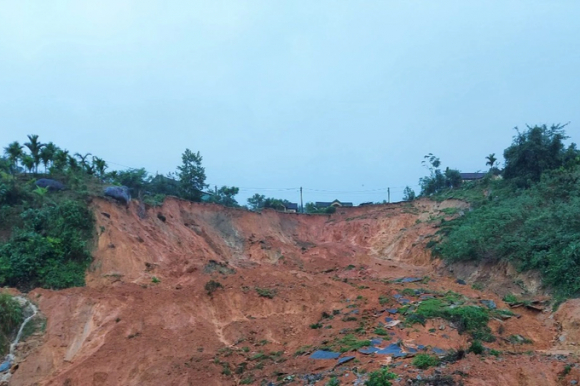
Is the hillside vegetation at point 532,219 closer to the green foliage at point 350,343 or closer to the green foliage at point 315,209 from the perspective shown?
the green foliage at point 350,343

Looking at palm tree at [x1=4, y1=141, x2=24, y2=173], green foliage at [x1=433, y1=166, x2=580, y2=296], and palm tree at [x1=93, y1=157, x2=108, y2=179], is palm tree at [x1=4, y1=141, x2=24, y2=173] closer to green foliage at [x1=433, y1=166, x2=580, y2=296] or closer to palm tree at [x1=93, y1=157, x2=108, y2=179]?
palm tree at [x1=93, y1=157, x2=108, y2=179]

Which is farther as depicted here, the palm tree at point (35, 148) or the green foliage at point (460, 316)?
the palm tree at point (35, 148)

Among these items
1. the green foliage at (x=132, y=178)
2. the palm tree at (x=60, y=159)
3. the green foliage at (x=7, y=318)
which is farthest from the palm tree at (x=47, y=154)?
the green foliage at (x=7, y=318)

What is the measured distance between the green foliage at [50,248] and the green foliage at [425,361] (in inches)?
520

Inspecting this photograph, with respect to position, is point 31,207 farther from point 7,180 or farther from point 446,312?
point 446,312

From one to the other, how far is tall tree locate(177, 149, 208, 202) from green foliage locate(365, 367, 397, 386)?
91.4 ft

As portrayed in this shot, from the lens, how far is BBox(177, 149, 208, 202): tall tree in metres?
36.4

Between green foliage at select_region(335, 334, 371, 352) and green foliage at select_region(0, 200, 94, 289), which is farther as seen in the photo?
green foliage at select_region(0, 200, 94, 289)

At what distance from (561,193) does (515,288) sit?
7.72 m

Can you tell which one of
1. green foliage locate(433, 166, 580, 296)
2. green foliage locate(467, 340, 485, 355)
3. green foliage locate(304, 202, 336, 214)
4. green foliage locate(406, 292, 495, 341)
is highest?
green foliage locate(304, 202, 336, 214)

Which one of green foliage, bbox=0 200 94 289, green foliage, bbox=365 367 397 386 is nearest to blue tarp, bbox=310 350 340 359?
green foliage, bbox=365 367 397 386

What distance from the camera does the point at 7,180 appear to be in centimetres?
2191

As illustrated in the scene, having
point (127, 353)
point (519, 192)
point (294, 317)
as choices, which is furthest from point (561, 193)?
point (127, 353)

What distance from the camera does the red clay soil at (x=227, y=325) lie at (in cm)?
1196
